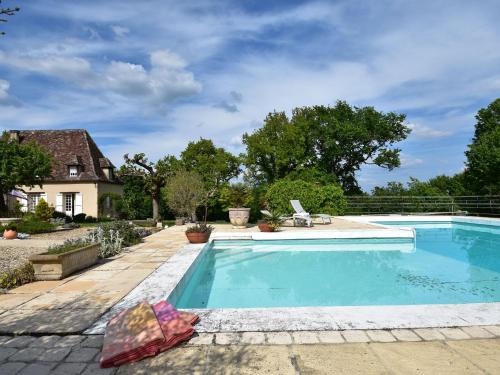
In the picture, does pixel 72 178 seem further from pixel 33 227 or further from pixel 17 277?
pixel 17 277

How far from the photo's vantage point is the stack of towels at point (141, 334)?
2840mm

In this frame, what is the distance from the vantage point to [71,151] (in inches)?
1093

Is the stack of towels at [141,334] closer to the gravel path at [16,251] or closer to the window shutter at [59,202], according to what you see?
the gravel path at [16,251]

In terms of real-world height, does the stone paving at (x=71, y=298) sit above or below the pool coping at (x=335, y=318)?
above

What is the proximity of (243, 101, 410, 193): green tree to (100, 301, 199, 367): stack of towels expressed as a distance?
21.6m

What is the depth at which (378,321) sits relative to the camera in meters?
3.67

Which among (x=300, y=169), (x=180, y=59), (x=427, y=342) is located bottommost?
(x=427, y=342)

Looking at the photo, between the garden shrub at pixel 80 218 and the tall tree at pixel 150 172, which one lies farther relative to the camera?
the garden shrub at pixel 80 218

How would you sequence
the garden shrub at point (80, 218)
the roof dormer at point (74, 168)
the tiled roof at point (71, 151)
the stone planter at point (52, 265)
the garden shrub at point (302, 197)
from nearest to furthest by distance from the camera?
the stone planter at point (52, 265), the garden shrub at point (302, 197), the garden shrub at point (80, 218), the roof dormer at point (74, 168), the tiled roof at point (71, 151)

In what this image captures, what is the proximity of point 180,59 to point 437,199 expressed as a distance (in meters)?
16.8

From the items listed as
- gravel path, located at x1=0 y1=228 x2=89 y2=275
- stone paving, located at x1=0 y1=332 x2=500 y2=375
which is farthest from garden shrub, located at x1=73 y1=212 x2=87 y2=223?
stone paving, located at x1=0 y1=332 x2=500 y2=375

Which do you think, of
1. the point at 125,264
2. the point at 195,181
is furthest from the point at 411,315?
the point at 195,181

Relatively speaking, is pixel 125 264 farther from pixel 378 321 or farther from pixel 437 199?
pixel 437 199

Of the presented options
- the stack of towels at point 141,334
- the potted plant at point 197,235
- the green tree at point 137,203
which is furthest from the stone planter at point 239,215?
the green tree at point 137,203
